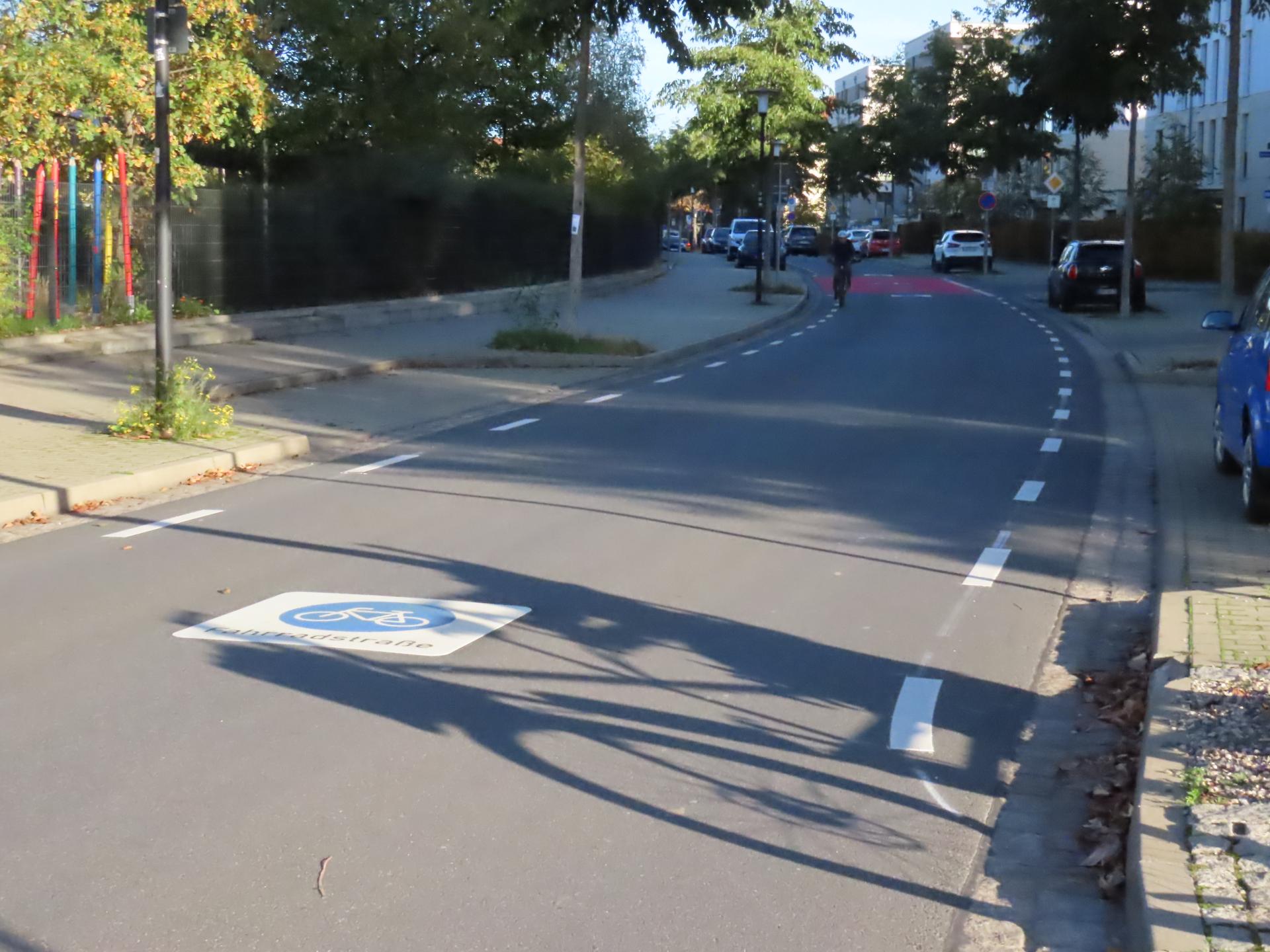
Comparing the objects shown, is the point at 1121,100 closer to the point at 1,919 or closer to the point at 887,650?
the point at 887,650

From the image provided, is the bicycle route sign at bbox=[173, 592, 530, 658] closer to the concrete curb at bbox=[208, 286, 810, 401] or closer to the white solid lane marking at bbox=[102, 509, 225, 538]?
the white solid lane marking at bbox=[102, 509, 225, 538]

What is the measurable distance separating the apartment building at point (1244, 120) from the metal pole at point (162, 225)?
144ft

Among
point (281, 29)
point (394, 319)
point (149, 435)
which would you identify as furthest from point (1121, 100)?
point (149, 435)

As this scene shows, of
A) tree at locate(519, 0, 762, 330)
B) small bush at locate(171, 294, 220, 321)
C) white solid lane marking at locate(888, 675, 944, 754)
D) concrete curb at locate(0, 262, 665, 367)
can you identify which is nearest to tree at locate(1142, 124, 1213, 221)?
concrete curb at locate(0, 262, 665, 367)

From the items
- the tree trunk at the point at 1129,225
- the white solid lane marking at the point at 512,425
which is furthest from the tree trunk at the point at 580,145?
the tree trunk at the point at 1129,225

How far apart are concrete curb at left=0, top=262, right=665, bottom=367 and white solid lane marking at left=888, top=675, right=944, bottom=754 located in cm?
1430

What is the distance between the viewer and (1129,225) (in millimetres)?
27938

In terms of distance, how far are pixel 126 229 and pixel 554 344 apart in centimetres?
606

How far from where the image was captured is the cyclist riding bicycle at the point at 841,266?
37781mm

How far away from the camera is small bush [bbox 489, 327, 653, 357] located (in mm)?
22078

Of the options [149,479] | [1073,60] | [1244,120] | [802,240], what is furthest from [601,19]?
[802,240]

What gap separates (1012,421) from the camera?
15.5m

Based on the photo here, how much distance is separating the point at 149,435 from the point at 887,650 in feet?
26.8

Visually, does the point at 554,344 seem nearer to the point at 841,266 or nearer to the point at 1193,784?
the point at 841,266
